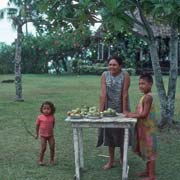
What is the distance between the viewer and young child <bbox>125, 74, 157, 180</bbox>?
582cm

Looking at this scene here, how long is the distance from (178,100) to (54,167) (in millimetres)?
9446

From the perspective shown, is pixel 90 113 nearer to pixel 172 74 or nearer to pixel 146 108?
pixel 146 108

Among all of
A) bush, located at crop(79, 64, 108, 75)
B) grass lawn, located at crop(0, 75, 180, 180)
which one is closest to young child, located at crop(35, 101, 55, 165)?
grass lawn, located at crop(0, 75, 180, 180)

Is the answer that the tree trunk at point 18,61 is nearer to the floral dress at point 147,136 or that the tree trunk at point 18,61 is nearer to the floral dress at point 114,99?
the floral dress at point 114,99

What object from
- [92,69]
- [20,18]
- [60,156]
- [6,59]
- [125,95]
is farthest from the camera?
[6,59]

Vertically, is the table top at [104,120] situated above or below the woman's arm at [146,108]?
below

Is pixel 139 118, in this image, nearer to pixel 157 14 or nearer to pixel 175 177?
pixel 175 177

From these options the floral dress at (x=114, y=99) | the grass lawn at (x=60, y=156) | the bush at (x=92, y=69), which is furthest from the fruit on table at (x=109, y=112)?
the bush at (x=92, y=69)

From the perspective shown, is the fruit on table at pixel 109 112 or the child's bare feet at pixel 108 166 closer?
the fruit on table at pixel 109 112

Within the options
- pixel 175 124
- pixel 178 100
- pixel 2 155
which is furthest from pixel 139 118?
pixel 178 100

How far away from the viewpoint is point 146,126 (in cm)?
589

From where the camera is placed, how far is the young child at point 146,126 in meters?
5.82

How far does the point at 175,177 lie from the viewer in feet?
20.2

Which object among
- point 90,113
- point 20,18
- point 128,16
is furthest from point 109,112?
point 20,18
